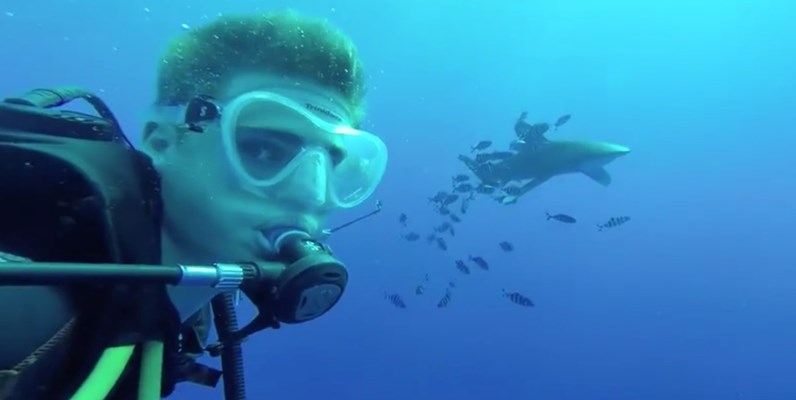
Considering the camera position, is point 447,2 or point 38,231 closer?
point 38,231

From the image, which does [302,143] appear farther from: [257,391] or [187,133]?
[257,391]

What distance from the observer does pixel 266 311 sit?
2217 mm

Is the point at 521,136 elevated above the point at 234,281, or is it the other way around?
the point at 521,136

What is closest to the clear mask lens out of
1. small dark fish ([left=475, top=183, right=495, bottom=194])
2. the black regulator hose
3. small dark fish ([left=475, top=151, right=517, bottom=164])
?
the black regulator hose

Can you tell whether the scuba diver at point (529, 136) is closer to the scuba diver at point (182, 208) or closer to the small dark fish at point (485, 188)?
the small dark fish at point (485, 188)

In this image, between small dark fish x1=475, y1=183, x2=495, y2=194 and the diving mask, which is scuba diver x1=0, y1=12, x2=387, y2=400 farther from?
small dark fish x1=475, y1=183, x2=495, y2=194

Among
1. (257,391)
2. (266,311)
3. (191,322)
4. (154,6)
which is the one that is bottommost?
(257,391)

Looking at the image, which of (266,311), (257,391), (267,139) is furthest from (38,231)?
(257,391)

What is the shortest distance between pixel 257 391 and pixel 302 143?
70.7 feet

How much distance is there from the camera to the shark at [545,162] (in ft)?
36.9

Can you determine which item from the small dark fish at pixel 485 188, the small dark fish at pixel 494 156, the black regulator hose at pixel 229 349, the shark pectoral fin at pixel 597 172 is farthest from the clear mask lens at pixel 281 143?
the shark pectoral fin at pixel 597 172

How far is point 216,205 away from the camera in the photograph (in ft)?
7.94

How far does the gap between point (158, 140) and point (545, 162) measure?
9496 millimetres

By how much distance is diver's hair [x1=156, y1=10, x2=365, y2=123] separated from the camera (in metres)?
2.76
